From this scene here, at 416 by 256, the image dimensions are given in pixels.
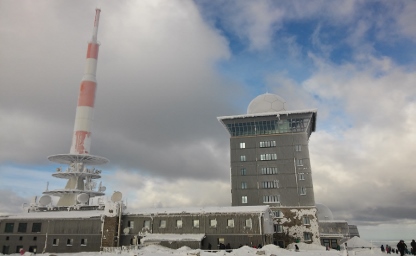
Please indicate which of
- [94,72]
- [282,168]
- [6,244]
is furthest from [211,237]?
[94,72]

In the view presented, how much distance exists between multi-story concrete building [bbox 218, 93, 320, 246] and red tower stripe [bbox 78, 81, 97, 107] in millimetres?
30237

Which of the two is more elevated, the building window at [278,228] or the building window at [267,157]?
the building window at [267,157]

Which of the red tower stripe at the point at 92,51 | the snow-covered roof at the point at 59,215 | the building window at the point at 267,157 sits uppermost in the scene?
the red tower stripe at the point at 92,51

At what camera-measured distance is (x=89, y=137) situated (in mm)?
72000

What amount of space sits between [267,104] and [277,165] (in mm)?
13931

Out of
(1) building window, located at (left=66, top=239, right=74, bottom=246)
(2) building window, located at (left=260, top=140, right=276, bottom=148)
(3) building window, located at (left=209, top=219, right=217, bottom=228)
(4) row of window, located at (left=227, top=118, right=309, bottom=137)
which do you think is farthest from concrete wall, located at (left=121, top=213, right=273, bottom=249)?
(4) row of window, located at (left=227, top=118, right=309, bottom=137)

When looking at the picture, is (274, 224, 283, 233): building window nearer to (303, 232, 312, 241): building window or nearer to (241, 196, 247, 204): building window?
(303, 232, 312, 241): building window

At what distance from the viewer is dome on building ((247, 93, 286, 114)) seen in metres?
69.2

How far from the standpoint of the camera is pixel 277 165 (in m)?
64.5

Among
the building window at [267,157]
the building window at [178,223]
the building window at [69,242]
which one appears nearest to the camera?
the building window at [178,223]

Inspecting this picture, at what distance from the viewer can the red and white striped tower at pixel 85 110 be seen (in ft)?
232

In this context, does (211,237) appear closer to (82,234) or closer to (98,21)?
(82,234)

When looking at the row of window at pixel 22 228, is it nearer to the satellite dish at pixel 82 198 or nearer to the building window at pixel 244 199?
the satellite dish at pixel 82 198

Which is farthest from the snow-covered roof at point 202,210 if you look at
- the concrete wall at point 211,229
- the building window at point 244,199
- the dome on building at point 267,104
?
the dome on building at point 267,104
